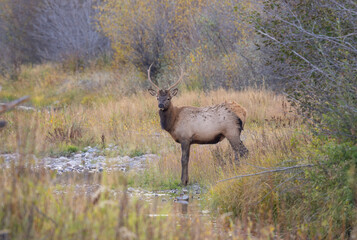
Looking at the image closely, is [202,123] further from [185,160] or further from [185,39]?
[185,39]

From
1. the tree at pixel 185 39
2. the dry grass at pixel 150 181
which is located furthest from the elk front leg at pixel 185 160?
the tree at pixel 185 39

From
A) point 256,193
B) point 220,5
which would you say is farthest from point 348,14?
point 220,5

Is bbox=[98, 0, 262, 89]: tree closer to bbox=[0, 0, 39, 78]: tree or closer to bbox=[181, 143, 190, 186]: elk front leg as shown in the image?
bbox=[181, 143, 190, 186]: elk front leg

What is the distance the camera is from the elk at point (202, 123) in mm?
9367

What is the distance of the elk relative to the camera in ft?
30.7

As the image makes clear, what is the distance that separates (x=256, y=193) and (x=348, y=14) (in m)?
2.82

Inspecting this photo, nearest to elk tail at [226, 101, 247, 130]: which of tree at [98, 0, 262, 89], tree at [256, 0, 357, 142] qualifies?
tree at [256, 0, 357, 142]

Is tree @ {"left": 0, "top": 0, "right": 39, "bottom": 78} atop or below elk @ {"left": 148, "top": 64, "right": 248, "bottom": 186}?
atop

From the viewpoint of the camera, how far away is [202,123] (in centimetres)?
948

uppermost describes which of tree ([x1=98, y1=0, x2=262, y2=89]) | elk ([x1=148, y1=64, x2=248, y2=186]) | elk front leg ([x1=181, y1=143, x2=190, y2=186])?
tree ([x1=98, y1=0, x2=262, y2=89])

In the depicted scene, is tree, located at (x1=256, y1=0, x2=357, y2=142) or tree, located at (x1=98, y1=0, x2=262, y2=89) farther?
tree, located at (x1=98, y1=0, x2=262, y2=89)

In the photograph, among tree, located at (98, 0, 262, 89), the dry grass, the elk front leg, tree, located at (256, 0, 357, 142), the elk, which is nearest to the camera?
the dry grass

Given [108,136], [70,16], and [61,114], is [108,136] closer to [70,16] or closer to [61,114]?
[61,114]

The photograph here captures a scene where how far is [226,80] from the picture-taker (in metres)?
19.0
